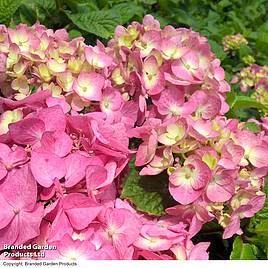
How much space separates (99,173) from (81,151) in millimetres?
71

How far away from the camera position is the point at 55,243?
974 mm

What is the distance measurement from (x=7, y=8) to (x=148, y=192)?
740 millimetres

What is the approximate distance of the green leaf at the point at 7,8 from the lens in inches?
63.5

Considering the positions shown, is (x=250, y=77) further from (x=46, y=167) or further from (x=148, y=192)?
(x=46, y=167)

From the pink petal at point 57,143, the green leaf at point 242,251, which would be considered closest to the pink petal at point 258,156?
the green leaf at point 242,251

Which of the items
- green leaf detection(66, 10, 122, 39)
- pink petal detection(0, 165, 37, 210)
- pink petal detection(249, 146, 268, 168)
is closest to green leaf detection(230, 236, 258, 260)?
pink petal detection(249, 146, 268, 168)

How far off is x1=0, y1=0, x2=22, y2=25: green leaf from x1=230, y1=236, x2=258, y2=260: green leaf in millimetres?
871

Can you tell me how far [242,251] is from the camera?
4.01 ft

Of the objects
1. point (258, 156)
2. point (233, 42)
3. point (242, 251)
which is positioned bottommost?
point (233, 42)

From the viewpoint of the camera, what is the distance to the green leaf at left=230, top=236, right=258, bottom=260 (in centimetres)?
121

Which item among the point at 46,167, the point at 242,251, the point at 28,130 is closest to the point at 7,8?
the point at 28,130

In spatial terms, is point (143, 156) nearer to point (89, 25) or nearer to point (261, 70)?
point (89, 25)

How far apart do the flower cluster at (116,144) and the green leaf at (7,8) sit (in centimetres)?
23

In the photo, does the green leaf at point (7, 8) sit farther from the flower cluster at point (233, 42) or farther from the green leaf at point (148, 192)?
the flower cluster at point (233, 42)
